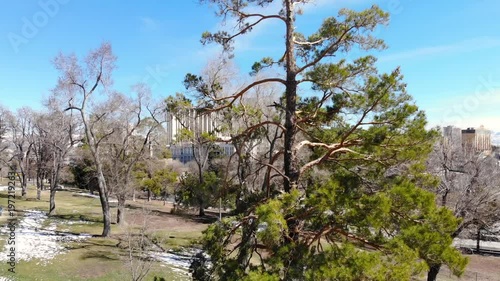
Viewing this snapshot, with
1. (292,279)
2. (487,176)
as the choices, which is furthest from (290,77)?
(487,176)

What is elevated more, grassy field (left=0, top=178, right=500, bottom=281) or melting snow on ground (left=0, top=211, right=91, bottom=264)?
melting snow on ground (left=0, top=211, right=91, bottom=264)

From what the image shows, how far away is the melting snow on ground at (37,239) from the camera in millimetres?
15281

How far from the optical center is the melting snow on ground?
15.3 m

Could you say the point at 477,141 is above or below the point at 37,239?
above

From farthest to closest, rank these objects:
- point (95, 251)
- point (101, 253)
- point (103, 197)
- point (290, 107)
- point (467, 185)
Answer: point (103, 197), point (95, 251), point (101, 253), point (467, 185), point (290, 107)

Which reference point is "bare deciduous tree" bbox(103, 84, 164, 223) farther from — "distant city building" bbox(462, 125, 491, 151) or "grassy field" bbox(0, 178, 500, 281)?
"distant city building" bbox(462, 125, 491, 151)

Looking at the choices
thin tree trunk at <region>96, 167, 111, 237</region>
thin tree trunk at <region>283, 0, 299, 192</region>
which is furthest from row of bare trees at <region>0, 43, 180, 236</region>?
thin tree trunk at <region>283, 0, 299, 192</region>

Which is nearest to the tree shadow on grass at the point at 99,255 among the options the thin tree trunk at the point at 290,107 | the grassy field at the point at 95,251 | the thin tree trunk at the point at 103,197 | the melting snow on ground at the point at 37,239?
the grassy field at the point at 95,251

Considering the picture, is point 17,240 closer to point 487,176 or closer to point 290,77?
point 290,77

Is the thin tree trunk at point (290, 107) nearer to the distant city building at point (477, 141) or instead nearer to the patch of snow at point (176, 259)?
the patch of snow at point (176, 259)

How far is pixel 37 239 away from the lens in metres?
17.8

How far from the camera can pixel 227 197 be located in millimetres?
8844

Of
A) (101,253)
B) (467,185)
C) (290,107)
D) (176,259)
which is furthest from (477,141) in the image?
(101,253)

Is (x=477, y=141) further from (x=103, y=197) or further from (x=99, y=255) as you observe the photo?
(x=99, y=255)
